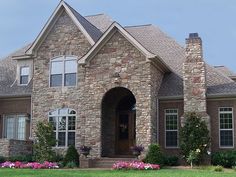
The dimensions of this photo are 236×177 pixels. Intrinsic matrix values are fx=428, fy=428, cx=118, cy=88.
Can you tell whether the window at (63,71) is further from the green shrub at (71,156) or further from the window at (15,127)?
the green shrub at (71,156)

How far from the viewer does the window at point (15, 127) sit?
89.1ft

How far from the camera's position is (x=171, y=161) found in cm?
2261

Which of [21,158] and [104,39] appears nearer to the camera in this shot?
[104,39]

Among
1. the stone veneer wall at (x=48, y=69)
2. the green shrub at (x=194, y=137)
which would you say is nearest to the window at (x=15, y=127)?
the stone veneer wall at (x=48, y=69)

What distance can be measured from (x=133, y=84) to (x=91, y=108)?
9.03 feet

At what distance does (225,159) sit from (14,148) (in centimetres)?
1180

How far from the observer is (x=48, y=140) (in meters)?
23.2

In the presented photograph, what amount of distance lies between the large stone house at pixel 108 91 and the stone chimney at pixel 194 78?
0.05 metres

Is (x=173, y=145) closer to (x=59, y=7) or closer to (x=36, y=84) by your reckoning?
(x=36, y=84)

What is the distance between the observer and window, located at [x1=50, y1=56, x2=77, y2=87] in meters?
25.8

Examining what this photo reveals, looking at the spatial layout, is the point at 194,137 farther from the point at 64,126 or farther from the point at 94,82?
the point at 64,126

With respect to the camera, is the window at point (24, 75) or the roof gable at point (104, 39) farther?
the window at point (24, 75)

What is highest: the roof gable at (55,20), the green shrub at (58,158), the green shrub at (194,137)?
the roof gable at (55,20)

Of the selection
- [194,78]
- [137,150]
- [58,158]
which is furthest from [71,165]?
[194,78]
